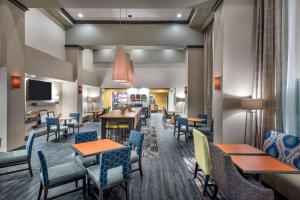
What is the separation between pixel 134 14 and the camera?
6902mm

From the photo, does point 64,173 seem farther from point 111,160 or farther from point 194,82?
point 194,82

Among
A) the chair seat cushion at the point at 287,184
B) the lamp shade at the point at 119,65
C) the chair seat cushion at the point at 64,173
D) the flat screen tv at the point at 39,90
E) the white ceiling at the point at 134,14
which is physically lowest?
the chair seat cushion at the point at 287,184

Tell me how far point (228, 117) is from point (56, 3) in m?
5.32

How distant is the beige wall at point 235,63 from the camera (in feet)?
12.9

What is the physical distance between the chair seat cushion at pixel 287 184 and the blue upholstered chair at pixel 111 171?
7.18 ft

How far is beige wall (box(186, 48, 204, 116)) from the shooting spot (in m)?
7.78

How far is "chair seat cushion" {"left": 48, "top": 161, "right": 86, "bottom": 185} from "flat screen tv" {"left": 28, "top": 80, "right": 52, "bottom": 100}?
4.77 metres

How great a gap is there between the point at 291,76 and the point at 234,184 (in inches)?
97.2

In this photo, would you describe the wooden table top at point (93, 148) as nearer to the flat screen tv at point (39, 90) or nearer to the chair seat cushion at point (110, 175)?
the chair seat cushion at point (110, 175)

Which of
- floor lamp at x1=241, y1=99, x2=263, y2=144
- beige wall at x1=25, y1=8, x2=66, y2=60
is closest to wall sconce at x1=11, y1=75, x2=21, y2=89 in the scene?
beige wall at x1=25, y1=8, x2=66, y2=60

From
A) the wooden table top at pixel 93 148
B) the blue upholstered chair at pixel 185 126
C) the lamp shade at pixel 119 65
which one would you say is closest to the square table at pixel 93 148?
the wooden table top at pixel 93 148

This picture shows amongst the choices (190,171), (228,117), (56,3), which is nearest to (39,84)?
(56,3)

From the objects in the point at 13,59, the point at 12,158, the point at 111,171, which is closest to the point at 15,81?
the point at 13,59

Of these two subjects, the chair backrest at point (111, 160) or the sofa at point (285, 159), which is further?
the sofa at point (285, 159)
